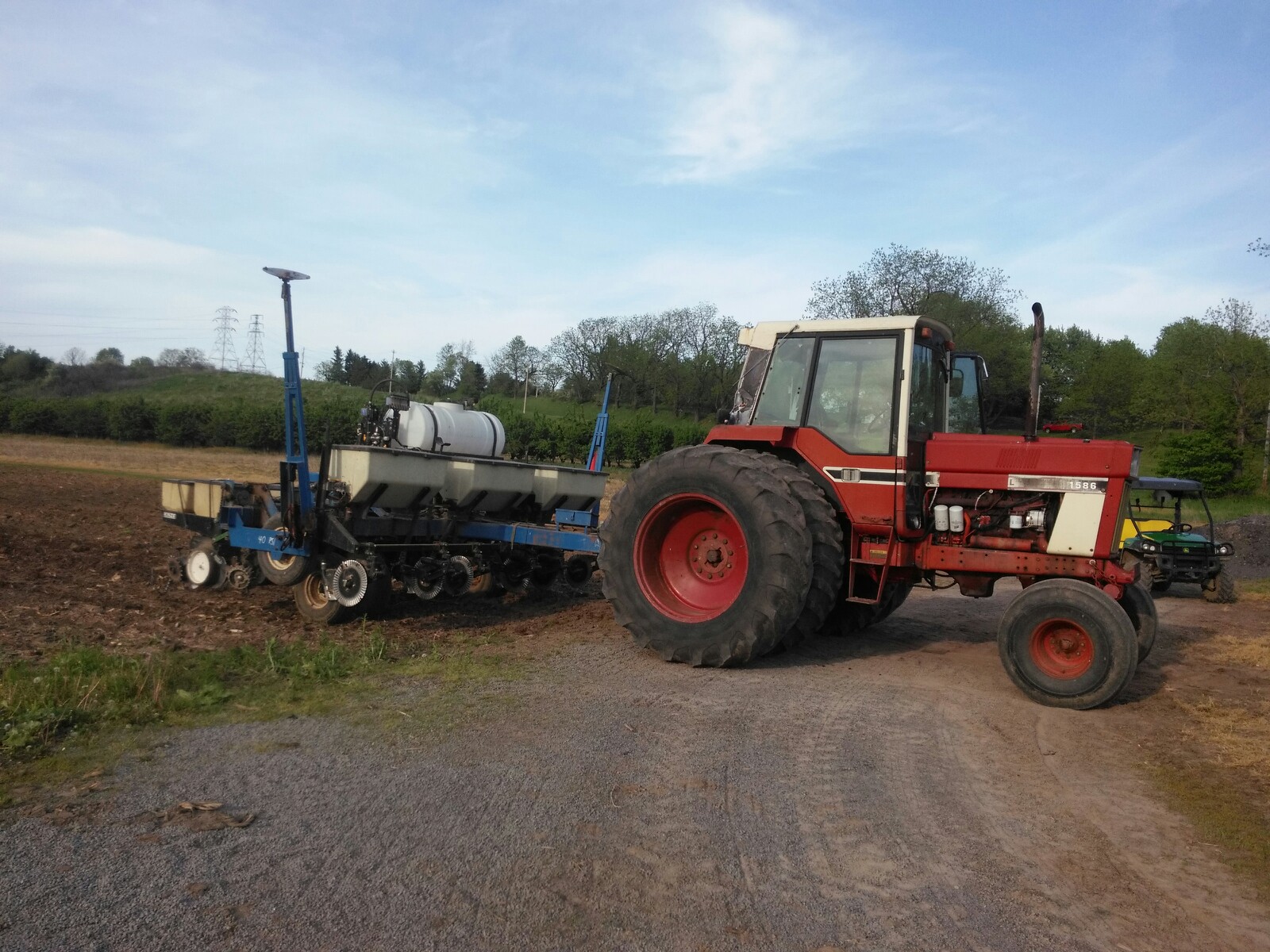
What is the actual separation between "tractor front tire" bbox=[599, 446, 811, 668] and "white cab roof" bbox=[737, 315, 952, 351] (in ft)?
3.31

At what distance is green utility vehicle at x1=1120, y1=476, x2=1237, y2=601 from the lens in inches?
541

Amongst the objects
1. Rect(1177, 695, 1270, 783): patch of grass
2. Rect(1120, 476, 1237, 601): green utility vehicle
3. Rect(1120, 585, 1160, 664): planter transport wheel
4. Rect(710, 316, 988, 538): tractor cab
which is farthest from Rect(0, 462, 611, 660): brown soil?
Rect(1120, 476, 1237, 601): green utility vehicle

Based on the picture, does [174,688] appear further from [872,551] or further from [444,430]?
[872,551]

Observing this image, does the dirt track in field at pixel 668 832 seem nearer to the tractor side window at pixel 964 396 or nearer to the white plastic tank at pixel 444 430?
the tractor side window at pixel 964 396

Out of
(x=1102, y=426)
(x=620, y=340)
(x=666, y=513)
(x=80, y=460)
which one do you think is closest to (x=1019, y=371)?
(x=1102, y=426)

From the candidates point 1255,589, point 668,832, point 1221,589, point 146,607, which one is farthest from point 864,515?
point 1255,589

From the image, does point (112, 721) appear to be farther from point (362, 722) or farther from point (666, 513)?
point (666, 513)

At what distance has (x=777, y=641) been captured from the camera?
683 centimetres

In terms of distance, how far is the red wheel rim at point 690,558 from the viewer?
24.0ft

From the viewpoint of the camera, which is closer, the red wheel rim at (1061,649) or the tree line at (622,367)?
the red wheel rim at (1061,649)

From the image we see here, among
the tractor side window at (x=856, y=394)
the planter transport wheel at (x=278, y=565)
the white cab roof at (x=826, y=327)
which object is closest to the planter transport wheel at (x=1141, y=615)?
the tractor side window at (x=856, y=394)

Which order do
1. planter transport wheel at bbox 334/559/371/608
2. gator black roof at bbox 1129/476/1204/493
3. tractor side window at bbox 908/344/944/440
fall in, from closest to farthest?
tractor side window at bbox 908/344/944/440 → planter transport wheel at bbox 334/559/371/608 → gator black roof at bbox 1129/476/1204/493

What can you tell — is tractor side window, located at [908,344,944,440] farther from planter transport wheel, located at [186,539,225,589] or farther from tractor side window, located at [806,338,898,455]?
planter transport wheel, located at [186,539,225,589]

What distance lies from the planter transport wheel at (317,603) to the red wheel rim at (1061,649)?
219 inches
